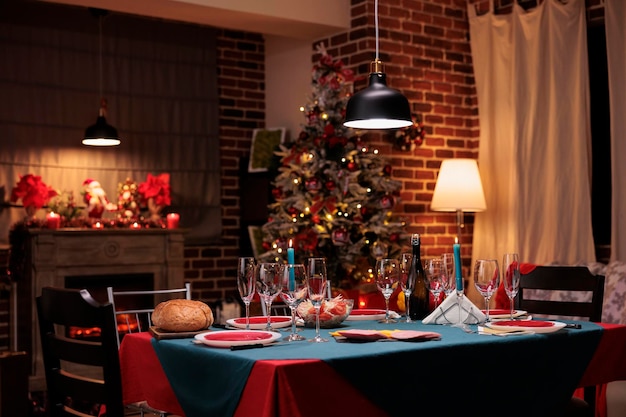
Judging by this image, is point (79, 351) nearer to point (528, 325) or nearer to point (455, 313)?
point (455, 313)

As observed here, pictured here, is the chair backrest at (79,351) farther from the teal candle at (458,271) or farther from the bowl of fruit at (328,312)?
the teal candle at (458,271)

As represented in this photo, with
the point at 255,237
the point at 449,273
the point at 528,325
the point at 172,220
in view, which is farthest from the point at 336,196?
the point at 528,325

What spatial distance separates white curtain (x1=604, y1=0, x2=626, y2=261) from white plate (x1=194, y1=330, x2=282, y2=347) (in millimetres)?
3527

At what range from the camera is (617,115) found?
18.6ft

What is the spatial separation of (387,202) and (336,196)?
0.34 m

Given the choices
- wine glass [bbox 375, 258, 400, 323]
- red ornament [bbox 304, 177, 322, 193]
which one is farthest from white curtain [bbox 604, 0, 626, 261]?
wine glass [bbox 375, 258, 400, 323]

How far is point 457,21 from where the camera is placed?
6680 mm

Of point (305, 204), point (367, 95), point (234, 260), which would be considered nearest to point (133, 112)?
point (234, 260)

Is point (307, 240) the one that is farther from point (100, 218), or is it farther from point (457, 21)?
point (457, 21)

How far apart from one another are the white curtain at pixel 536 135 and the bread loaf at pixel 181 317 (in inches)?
136

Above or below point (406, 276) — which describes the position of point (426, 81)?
above

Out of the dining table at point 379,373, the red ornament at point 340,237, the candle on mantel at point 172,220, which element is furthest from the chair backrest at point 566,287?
the candle on mantel at point 172,220

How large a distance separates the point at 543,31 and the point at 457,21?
800 millimetres

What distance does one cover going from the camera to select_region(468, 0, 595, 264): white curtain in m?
5.94
